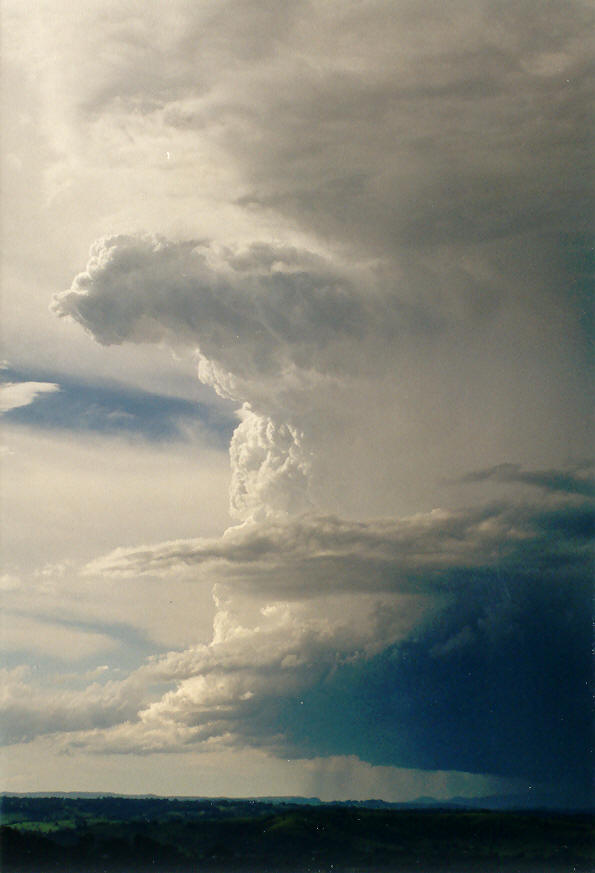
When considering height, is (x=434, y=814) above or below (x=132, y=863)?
above

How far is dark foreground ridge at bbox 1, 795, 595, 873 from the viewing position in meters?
39.0

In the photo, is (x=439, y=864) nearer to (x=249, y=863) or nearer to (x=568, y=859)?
(x=568, y=859)

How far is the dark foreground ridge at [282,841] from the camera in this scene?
128ft

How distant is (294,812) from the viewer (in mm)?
40312

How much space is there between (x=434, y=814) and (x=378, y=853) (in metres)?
3.13

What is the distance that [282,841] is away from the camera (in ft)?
135

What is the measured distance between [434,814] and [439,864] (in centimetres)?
A: 242

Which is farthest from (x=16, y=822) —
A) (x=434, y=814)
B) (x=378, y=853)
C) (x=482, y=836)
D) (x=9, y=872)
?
(x=482, y=836)

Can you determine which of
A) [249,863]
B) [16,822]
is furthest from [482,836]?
[16,822]

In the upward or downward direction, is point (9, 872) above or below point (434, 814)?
below

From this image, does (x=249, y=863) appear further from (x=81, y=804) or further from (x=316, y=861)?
(x=81, y=804)

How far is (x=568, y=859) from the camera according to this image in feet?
131

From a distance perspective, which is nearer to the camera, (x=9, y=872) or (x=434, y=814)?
(x=9, y=872)

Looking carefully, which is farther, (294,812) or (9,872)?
(294,812)
